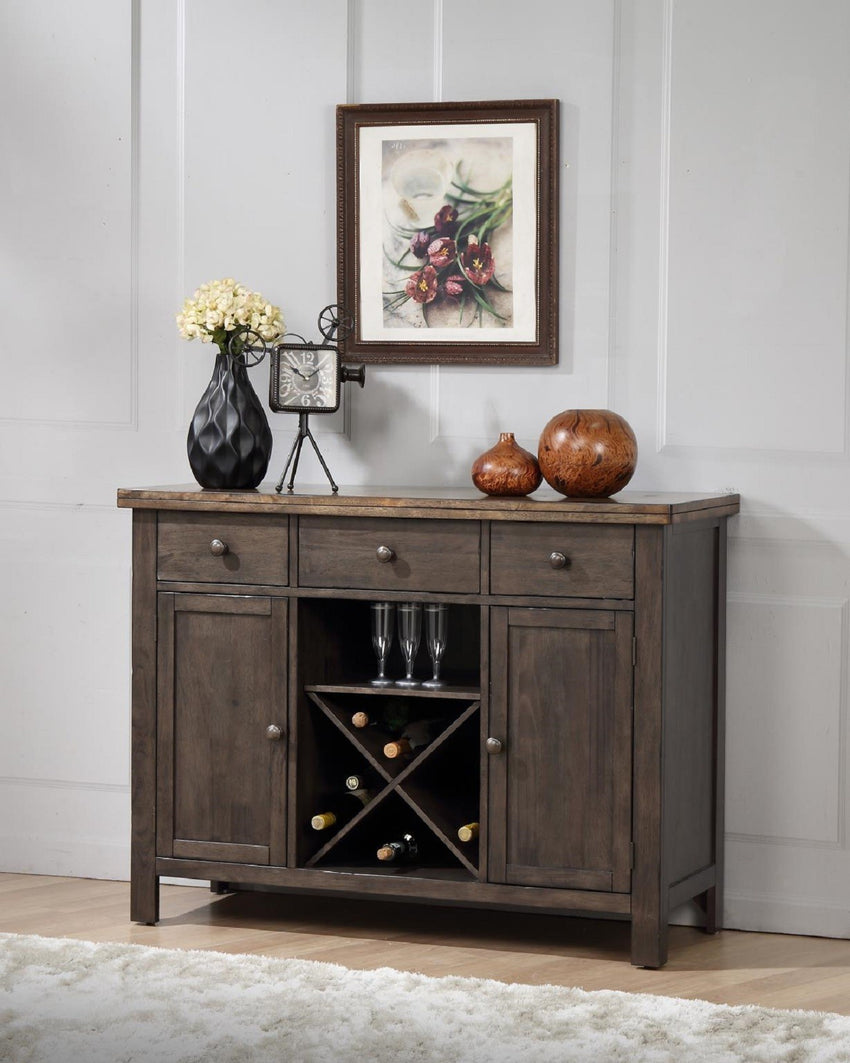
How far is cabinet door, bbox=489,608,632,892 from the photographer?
3137mm

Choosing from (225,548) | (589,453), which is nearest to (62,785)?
(225,548)

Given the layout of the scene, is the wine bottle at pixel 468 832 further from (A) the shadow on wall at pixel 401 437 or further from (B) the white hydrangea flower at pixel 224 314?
(B) the white hydrangea flower at pixel 224 314

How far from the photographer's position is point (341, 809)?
349 centimetres

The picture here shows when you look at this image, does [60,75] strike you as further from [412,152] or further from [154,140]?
[412,152]

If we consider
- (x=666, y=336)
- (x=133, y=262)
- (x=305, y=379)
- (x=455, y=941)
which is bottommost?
(x=455, y=941)

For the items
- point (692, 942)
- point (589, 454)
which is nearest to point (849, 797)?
point (692, 942)

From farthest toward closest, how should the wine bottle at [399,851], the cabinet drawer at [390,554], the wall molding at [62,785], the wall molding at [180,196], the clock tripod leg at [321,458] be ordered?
the wall molding at [62,785]
the wall molding at [180,196]
the clock tripod leg at [321,458]
the wine bottle at [399,851]
the cabinet drawer at [390,554]

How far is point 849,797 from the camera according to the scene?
11.4 ft

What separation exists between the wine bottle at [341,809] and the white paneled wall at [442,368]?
740mm

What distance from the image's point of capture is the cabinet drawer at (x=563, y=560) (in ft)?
10.2

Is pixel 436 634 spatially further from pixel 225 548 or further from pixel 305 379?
pixel 305 379

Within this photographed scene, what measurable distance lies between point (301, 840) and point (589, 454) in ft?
3.48

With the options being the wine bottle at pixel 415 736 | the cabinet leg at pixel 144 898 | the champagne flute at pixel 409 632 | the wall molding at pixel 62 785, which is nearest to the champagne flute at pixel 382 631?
the champagne flute at pixel 409 632

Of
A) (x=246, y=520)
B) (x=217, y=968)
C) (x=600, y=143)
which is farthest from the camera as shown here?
(x=600, y=143)
